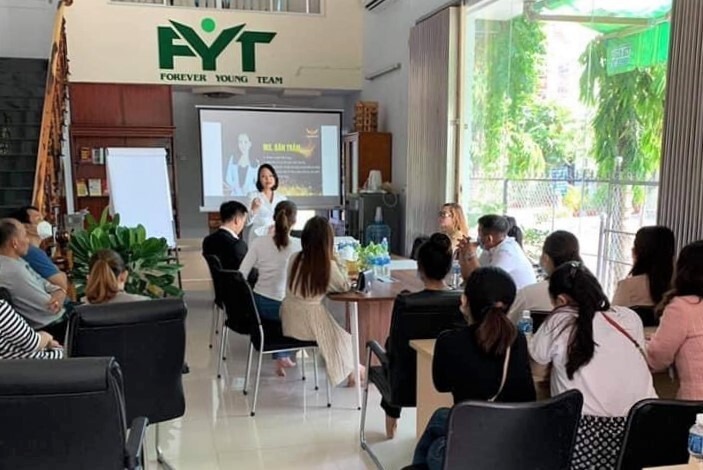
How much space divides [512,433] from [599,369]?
0.41 m

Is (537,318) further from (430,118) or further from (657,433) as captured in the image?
(430,118)

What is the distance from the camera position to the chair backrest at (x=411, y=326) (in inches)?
106

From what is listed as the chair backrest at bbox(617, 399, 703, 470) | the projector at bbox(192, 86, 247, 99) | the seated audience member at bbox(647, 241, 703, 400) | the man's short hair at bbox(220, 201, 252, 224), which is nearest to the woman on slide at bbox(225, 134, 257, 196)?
the projector at bbox(192, 86, 247, 99)

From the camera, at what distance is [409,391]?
2.77 m

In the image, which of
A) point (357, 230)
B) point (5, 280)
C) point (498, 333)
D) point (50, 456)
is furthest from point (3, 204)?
point (498, 333)

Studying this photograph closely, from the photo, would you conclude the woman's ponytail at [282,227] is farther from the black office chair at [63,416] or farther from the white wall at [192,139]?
the white wall at [192,139]

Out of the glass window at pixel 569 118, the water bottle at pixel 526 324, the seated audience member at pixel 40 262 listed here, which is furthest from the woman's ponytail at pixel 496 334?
the seated audience member at pixel 40 262

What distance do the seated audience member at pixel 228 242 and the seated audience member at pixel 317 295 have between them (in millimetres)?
1084

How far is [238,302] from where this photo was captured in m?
3.67

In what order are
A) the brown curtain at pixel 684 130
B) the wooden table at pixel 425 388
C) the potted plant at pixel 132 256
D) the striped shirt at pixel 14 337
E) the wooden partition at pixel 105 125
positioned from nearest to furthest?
1. the wooden table at pixel 425 388
2. the striped shirt at pixel 14 337
3. the brown curtain at pixel 684 130
4. the potted plant at pixel 132 256
5. the wooden partition at pixel 105 125

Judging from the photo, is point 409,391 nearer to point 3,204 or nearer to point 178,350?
point 178,350

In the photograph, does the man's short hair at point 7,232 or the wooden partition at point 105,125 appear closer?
the man's short hair at point 7,232

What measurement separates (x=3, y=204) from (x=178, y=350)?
477 centimetres

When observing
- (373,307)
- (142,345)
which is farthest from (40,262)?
(373,307)
